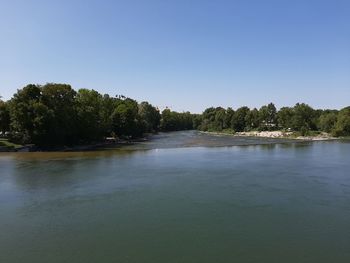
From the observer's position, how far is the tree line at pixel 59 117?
50.3 metres

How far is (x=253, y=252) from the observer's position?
1290 cm

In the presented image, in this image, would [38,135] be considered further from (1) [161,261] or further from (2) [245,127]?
(2) [245,127]

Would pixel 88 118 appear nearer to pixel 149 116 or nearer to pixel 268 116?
pixel 149 116

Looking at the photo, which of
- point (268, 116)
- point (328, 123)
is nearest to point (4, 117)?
point (328, 123)

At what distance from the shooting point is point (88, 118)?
62.9 metres

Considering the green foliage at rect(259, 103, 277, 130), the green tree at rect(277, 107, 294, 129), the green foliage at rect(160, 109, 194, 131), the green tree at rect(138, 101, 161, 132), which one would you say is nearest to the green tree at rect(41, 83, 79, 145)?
the green tree at rect(138, 101, 161, 132)

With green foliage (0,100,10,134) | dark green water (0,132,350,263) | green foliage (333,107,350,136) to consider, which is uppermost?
green foliage (0,100,10,134)

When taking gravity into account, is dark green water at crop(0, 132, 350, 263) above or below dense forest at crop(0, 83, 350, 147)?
below

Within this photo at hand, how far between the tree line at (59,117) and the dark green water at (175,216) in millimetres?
21676

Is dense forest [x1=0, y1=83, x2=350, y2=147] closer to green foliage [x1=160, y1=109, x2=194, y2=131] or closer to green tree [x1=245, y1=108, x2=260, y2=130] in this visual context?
green tree [x1=245, y1=108, x2=260, y2=130]

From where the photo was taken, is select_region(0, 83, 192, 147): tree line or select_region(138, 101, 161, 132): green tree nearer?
select_region(0, 83, 192, 147): tree line

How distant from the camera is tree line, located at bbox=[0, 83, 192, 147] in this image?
50.3 m

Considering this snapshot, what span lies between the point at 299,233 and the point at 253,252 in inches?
112

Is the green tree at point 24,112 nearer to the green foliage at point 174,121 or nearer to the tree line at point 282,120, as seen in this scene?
the tree line at point 282,120
